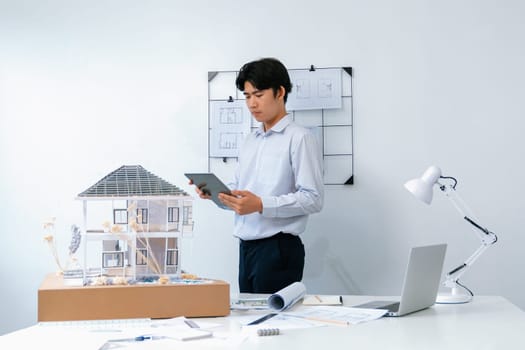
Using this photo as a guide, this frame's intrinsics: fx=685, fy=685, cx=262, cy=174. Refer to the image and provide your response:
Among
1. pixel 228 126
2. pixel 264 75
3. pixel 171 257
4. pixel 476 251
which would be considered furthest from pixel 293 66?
pixel 171 257

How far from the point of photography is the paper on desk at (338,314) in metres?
1.88

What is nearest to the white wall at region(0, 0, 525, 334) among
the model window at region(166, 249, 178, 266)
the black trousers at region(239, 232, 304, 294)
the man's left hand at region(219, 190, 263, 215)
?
the black trousers at region(239, 232, 304, 294)

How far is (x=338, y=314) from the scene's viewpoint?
6.46 feet

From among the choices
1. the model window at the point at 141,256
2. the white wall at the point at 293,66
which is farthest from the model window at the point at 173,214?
the white wall at the point at 293,66

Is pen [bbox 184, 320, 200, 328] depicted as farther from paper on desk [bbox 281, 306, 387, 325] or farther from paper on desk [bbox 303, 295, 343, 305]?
paper on desk [bbox 303, 295, 343, 305]

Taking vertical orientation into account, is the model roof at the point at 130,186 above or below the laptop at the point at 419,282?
above

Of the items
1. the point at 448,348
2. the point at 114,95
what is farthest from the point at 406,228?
the point at 448,348

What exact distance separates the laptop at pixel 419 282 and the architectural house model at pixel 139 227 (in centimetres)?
61

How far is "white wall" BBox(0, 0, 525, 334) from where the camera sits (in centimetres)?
338

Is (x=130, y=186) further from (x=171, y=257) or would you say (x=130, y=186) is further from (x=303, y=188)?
(x=303, y=188)

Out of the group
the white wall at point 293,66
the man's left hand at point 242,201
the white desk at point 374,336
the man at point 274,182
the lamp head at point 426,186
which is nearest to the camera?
the white desk at point 374,336

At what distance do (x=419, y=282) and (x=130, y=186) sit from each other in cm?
89

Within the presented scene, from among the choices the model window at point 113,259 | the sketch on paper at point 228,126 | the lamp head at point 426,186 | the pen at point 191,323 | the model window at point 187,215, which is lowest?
the pen at point 191,323

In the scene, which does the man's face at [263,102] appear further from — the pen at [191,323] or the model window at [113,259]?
the pen at [191,323]
